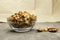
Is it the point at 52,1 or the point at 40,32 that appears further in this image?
the point at 52,1

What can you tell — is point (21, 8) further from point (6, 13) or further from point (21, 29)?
point (21, 29)

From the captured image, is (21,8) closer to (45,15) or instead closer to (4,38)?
(45,15)

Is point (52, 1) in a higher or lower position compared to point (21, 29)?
higher

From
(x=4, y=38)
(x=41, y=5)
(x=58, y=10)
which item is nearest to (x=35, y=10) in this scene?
(x=41, y=5)

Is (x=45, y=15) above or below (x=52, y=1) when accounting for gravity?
below

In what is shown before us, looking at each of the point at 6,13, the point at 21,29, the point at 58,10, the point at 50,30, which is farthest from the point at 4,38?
the point at 58,10

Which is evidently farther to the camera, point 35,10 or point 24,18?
point 35,10

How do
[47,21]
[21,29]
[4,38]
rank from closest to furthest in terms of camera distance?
[4,38] → [21,29] → [47,21]

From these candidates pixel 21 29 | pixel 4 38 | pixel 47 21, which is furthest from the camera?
pixel 47 21
